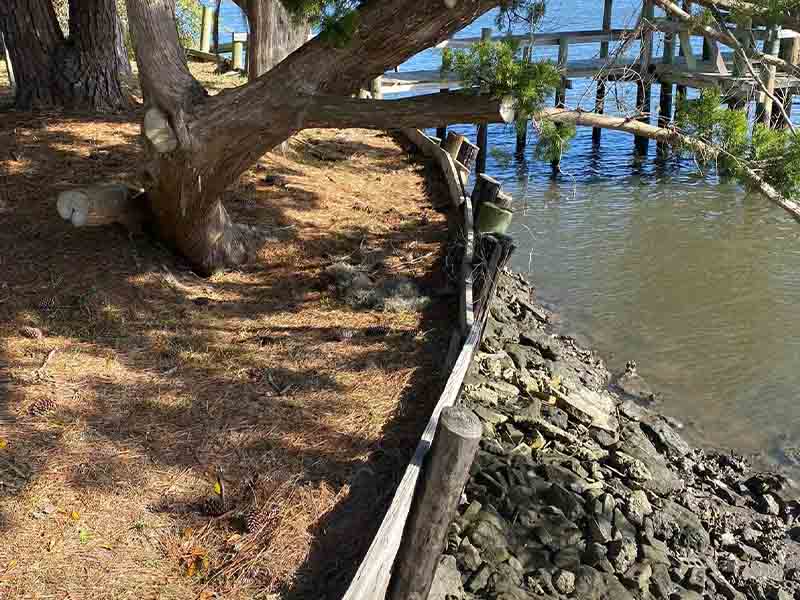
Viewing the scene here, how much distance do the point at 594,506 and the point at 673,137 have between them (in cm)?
270

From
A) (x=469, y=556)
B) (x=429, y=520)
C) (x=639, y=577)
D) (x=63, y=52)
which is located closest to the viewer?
(x=429, y=520)

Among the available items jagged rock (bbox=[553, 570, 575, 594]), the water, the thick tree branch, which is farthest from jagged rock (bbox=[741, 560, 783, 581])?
the thick tree branch

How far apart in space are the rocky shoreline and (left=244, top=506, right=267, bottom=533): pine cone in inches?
41.1

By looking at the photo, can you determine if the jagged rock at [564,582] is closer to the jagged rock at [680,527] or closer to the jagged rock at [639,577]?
the jagged rock at [639,577]

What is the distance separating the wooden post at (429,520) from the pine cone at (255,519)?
30.0 inches

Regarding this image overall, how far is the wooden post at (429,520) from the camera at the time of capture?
3973 mm

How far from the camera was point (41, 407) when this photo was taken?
5.03 meters

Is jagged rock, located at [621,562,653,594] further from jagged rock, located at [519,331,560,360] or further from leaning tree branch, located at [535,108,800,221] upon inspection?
jagged rock, located at [519,331,560,360]

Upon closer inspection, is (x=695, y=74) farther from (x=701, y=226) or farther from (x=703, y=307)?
(x=703, y=307)

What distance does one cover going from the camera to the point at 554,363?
824 centimetres

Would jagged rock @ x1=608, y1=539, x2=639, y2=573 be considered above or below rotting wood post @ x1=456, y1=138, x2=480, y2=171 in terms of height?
below

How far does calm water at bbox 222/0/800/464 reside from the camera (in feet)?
27.7

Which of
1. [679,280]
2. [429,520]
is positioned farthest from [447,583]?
[679,280]

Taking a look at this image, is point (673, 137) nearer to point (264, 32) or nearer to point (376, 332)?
point (376, 332)
